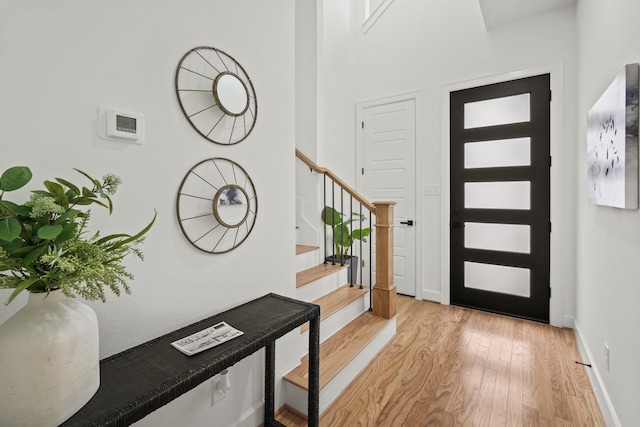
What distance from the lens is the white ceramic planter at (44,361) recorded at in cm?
66

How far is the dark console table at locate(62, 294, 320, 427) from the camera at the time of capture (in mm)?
799

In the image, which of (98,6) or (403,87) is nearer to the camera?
(98,6)

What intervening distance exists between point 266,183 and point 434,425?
5.27 feet

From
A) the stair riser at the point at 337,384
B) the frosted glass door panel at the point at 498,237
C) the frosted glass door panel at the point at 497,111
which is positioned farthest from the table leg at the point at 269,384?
the frosted glass door panel at the point at 497,111

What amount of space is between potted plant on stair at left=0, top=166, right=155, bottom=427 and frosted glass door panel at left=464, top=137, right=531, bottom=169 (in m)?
3.30

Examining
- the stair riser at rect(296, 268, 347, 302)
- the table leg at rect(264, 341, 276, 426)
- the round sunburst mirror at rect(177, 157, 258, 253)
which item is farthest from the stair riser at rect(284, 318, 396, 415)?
the round sunburst mirror at rect(177, 157, 258, 253)

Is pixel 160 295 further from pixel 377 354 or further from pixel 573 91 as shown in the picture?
pixel 573 91

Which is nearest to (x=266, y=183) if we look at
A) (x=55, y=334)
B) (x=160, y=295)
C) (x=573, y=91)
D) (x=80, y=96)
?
(x=160, y=295)

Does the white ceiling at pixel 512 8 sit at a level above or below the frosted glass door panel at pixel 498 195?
above

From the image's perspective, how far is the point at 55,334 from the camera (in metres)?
0.70

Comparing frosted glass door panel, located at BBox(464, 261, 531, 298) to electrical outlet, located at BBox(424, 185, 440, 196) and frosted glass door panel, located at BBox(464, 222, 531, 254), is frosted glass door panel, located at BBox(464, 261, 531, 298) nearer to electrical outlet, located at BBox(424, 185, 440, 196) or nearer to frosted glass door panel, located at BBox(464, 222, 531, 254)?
frosted glass door panel, located at BBox(464, 222, 531, 254)

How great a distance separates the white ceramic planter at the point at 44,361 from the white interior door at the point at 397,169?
328 centimetres

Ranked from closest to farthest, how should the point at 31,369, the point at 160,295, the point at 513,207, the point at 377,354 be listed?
the point at 31,369
the point at 160,295
the point at 377,354
the point at 513,207

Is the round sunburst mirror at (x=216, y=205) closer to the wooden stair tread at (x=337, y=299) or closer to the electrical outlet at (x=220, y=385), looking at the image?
the electrical outlet at (x=220, y=385)
